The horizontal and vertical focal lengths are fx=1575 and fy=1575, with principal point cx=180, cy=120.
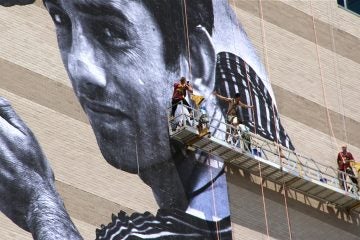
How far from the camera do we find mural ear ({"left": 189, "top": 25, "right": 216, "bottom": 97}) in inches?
1814

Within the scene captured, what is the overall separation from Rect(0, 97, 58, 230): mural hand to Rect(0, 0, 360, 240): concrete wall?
308 millimetres

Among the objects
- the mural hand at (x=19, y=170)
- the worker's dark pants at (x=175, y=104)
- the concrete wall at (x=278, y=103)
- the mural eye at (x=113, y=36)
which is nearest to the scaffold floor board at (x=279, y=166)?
the concrete wall at (x=278, y=103)

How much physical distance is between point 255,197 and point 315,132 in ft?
14.1

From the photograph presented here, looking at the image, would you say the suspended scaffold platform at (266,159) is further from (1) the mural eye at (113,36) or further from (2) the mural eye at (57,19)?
(2) the mural eye at (57,19)

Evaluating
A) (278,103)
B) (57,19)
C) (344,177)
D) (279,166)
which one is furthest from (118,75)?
(344,177)

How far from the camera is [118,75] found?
144 ft

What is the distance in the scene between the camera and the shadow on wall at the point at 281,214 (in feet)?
148

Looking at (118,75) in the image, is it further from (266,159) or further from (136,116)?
(266,159)

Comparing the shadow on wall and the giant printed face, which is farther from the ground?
the giant printed face

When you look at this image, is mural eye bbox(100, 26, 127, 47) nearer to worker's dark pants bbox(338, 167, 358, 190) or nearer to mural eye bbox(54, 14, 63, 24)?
mural eye bbox(54, 14, 63, 24)

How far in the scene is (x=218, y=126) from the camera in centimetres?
4547

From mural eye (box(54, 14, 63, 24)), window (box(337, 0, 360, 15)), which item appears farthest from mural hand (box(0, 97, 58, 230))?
window (box(337, 0, 360, 15))

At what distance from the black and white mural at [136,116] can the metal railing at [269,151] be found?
0.48 m

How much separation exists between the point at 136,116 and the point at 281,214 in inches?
218
